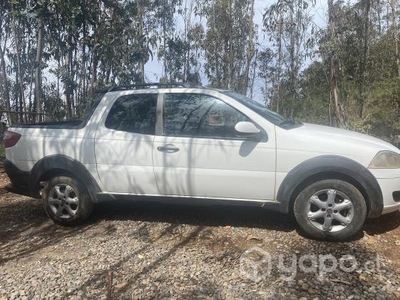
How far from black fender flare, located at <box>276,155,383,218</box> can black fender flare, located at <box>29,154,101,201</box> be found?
2.20 m

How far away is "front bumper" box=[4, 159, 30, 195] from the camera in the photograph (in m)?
4.71

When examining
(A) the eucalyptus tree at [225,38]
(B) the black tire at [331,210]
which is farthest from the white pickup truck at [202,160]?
(A) the eucalyptus tree at [225,38]

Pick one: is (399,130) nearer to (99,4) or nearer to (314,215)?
(314,215)

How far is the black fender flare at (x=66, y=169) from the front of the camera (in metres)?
4.48

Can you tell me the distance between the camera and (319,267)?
3369mm

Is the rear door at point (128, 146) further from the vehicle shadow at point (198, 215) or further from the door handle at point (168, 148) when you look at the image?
the vehicle shadow at point (198, 215)

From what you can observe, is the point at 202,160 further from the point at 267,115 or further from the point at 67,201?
the point at 67,201

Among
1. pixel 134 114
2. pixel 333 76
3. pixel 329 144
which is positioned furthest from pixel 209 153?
pixel 333 76

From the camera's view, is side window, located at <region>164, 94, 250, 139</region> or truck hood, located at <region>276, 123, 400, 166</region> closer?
truck hood, located at <region>276, 123, 400, 166</region>

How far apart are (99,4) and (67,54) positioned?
226 cm

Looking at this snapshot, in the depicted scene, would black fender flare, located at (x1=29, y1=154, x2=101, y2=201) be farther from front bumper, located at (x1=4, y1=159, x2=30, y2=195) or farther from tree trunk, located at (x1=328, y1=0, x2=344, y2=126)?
tree trunk, located at (x1=328, y1=0, x2=344, y2=126)

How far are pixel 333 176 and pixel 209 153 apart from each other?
4.32 ft

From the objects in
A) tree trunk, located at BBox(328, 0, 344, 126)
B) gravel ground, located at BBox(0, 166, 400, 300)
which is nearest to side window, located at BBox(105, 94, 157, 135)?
gravel ground, located at BBox(0, 166, 400, 300)

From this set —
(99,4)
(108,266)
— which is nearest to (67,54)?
(99,4)
